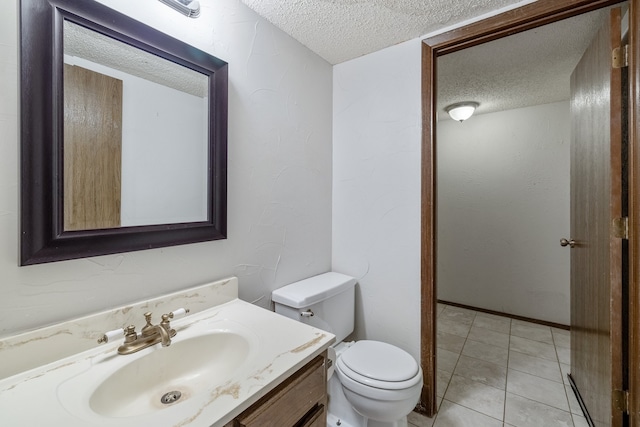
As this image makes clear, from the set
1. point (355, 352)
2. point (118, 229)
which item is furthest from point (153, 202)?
point (355, 352)

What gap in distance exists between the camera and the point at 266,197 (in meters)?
1.45

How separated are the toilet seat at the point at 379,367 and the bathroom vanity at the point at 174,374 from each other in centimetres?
41

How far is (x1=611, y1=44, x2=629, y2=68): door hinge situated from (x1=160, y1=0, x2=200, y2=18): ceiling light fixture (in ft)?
5.64

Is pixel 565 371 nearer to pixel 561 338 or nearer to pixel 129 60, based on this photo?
pixel 561 338

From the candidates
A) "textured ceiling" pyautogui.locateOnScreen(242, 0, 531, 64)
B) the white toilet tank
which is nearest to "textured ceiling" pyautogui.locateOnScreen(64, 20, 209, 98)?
"textured ceiling" pyautogui.locateOnScreen(242, 0, 531, 64)

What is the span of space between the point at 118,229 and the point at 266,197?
0.66m

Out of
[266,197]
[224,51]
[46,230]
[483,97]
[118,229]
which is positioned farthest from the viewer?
[483,97]

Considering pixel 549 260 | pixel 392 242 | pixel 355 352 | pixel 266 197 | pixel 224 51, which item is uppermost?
pixel 224 51

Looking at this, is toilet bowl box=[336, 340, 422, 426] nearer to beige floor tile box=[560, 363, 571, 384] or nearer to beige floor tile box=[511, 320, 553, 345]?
beige floor tile box=[560, 363, 571, 384]

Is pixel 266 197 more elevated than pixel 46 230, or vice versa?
pixel 266 197

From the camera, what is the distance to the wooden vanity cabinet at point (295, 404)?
2.31 feet

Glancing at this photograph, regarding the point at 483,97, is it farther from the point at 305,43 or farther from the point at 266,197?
the point at 266,197

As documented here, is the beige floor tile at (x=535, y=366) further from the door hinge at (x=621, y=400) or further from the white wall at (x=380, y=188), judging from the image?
the white wall at (x=380, y=188)

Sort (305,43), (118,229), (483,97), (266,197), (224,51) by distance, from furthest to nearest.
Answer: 1. (483,97)
2. (305,43)
3. (266,197)
4. (224,51)
5. (118,229)
